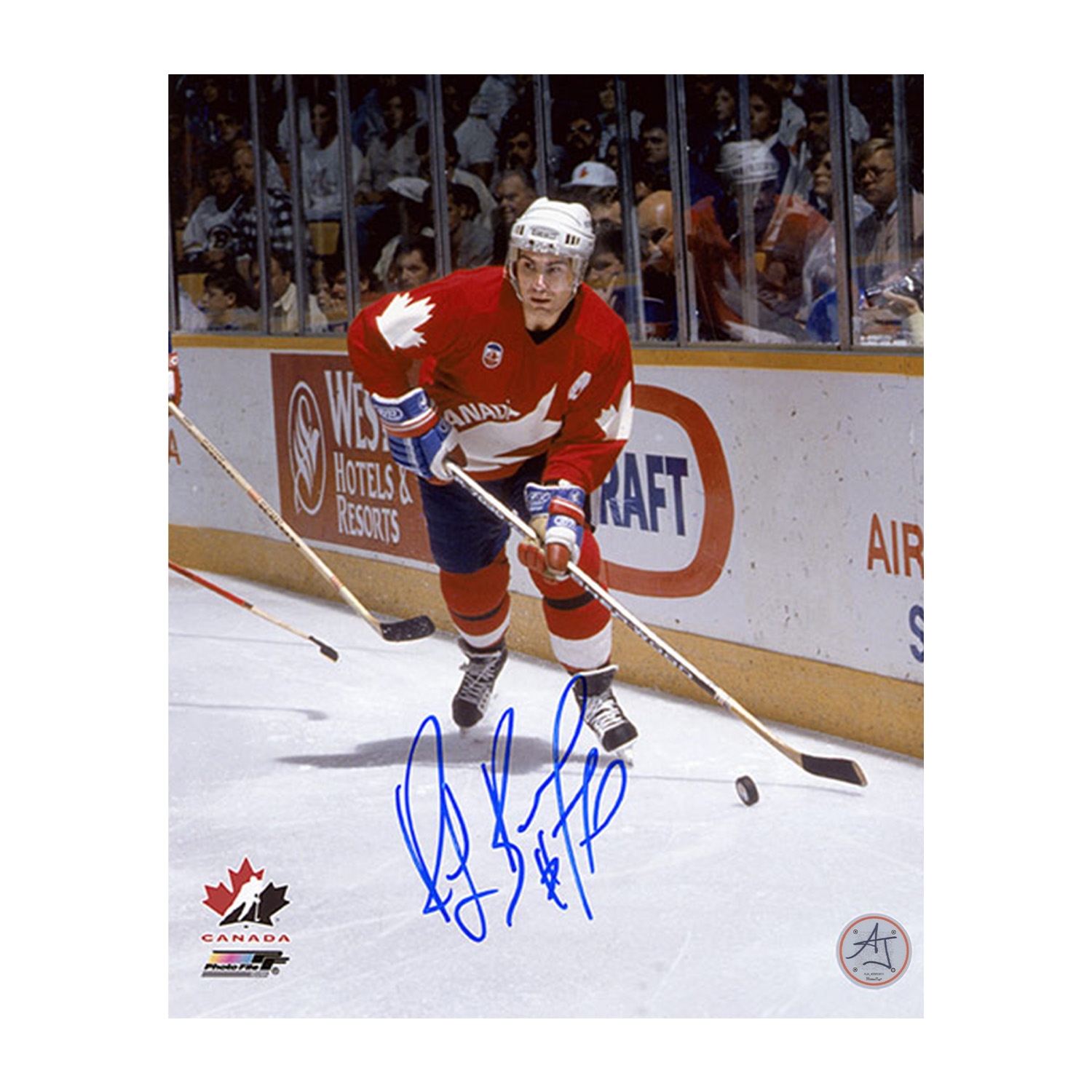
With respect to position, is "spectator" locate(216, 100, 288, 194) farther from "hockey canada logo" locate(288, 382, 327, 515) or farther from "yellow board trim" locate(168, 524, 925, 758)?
"yellow board trim" locate(168, 524, 925, 758)

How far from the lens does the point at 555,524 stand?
344 cm

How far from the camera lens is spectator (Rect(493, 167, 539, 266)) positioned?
11.1ft

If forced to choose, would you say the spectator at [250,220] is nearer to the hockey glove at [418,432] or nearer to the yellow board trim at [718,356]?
the yellow board trim at [718,356]

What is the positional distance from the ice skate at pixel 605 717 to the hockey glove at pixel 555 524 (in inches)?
8.6

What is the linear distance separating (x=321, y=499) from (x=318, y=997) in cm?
95

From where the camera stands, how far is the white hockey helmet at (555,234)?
333cm

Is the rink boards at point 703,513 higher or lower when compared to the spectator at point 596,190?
lower

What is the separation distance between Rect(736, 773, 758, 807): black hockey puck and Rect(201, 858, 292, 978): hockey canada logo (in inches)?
33.6

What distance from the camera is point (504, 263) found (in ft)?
11.1

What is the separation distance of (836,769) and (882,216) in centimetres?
102

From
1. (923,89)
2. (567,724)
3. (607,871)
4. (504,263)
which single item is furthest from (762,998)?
(923,89)

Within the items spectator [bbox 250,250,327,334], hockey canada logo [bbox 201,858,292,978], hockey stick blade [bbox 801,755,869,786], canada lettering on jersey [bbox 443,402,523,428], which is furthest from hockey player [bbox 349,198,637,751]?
hockey canada logo [bbox 201,858,292,978]

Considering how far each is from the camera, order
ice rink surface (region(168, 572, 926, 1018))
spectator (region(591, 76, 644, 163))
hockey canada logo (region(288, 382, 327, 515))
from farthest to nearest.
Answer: hockey canada logo (region(288, 382, 327, 515)) < spectator (region(591, 76, 644, 163)) < ice rink surface (region(168, 572, 926, 1018))
